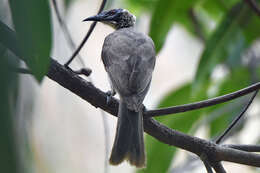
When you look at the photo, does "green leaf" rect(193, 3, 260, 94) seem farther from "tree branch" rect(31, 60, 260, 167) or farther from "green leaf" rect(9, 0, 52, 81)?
"green leaf" rect(9, 0, 52, 81)

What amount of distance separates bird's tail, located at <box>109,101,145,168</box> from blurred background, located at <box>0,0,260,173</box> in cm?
6

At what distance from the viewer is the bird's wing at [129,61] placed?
2521mm

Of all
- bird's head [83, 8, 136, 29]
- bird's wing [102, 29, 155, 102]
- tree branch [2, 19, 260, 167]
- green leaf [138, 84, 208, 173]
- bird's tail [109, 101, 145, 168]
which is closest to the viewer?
tree branch [2, 19, 260, 167]

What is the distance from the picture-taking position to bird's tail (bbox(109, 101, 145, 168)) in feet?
6.98

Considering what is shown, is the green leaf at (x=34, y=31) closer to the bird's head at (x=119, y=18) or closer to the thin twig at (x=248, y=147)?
the thin twig at (x=248, y=147)

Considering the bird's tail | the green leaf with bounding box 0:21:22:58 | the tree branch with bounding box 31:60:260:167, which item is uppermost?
the green leaf with bounding box 0:21:22:58

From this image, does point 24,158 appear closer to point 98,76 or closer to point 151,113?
point 151,113

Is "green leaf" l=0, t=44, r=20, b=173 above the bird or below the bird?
above

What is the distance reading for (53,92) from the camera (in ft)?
20.4

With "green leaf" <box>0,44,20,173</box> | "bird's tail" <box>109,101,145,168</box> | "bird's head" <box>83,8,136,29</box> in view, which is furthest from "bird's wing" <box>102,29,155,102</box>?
"green leaf" <box>0,44,20,173</box>

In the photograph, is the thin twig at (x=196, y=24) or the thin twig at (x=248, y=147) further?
the thin twig at (x=196, y=24)

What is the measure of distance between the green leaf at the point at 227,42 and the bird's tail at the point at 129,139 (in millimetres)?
1130

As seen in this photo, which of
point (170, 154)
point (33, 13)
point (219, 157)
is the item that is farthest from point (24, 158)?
point (170, 154)

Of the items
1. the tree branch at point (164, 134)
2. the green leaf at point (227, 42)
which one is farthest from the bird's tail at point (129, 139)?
the green leaf at point (227, 42)
